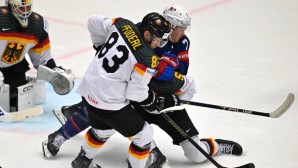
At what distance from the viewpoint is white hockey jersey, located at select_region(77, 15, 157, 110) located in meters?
4.31

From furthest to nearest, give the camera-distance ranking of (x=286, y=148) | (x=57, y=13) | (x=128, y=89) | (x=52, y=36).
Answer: (x=57, y=13), (x=52, y=36), (x=286, y=148), (x=128, y=89)

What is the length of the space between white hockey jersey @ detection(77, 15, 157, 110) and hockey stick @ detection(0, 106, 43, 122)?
3.67ft

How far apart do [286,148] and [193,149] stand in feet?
2.24

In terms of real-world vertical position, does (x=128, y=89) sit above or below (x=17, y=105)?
above

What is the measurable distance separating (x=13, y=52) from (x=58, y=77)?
1.18 feet

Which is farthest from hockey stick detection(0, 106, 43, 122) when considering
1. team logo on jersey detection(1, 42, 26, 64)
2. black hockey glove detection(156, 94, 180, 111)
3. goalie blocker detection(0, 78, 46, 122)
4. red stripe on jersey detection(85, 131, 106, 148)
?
black hockey glove detection(156, 94, 180, 111)

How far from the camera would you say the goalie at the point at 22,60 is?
5.32 meters

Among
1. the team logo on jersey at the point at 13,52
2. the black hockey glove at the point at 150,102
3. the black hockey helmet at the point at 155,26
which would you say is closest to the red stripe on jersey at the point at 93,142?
the black hockey glove at the point at 150,102

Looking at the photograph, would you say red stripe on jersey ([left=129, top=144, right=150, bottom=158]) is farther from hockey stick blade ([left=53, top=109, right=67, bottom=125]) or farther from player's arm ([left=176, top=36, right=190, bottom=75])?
hockey stick blade ([left=53, top=109, right=67, bottom=125])

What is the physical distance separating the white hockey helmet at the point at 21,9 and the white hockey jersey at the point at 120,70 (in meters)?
1.00

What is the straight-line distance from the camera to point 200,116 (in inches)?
224

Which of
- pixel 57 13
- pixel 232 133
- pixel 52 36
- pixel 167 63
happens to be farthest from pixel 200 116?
pixel 57 13

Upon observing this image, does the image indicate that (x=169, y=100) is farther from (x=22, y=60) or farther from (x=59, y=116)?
(x=22, y=60)

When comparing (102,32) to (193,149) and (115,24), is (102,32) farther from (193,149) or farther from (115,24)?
(193,149)
